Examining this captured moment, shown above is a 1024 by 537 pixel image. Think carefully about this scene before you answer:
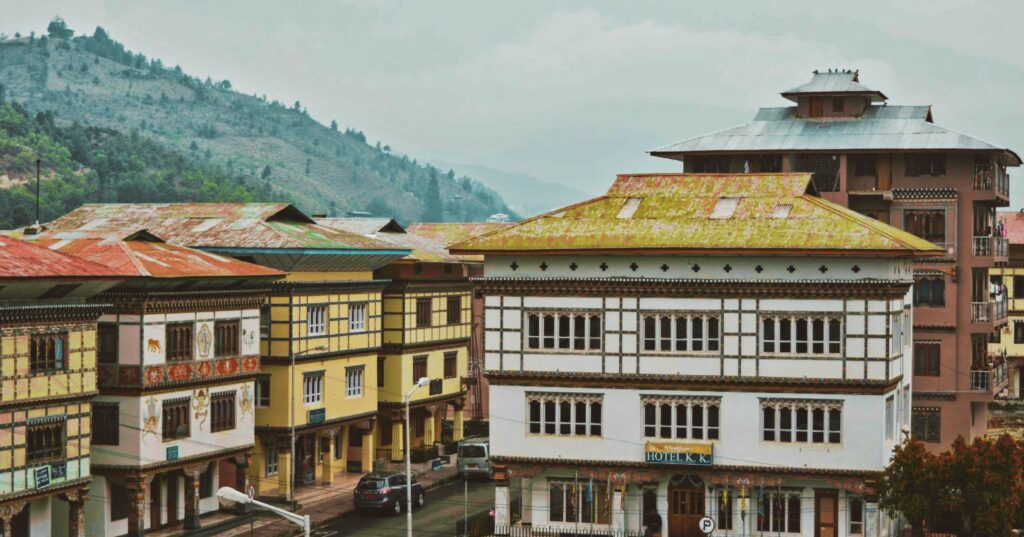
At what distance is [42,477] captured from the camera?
6044 centimetres

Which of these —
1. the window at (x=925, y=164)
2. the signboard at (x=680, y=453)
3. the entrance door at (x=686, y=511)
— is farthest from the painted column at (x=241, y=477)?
the window at (x=925, y=164)

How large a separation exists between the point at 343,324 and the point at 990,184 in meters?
33.4

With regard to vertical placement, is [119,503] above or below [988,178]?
below

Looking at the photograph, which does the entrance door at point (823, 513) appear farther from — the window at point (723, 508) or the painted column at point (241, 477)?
the painted column at point (241, 477)

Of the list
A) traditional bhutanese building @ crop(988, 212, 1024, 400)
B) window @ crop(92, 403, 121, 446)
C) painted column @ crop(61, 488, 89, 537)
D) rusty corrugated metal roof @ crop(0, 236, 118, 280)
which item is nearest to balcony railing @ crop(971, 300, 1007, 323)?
traditional bhutanese building @ crop(988, 212, 1024, 400)

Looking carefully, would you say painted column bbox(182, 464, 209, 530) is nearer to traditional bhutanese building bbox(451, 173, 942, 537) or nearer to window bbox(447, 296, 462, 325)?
traditional bhutanese building bbox(451, 173, 942, 537)

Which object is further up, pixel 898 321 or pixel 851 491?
pixel 898 321

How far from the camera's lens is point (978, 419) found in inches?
3292

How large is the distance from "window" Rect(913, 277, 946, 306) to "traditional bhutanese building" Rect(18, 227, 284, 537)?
32.0 m

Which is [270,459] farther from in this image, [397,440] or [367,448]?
[397,440]

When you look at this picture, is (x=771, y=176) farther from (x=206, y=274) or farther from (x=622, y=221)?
(x=206, y=274)

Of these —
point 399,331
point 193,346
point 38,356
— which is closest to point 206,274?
point 193,346

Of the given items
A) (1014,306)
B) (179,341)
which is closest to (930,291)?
(179,341)

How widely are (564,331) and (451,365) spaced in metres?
29.4
